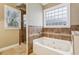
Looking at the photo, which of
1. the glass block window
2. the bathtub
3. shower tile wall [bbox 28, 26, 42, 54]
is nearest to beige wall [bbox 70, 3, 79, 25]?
the glass block window

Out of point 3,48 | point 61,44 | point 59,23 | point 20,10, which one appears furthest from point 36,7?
point 3,48

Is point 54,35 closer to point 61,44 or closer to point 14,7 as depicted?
point 61,44

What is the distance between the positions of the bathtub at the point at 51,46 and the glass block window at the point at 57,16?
26 centimetres

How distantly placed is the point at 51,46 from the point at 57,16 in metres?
0.50

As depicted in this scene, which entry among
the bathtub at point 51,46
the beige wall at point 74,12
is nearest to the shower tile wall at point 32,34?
the bathtub at point 51,46

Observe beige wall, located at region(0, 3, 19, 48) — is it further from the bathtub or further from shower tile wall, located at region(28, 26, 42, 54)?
the bathtub

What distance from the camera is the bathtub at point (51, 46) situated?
156 centimetres

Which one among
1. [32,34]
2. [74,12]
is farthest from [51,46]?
[74,12]

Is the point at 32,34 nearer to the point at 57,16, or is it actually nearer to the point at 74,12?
the point at 57,16

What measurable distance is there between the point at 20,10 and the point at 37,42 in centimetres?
59

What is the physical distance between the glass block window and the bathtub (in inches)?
10.3

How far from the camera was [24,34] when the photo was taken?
163 centimetres

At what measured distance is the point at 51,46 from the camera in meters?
1.63

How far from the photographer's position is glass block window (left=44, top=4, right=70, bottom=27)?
159 cm
